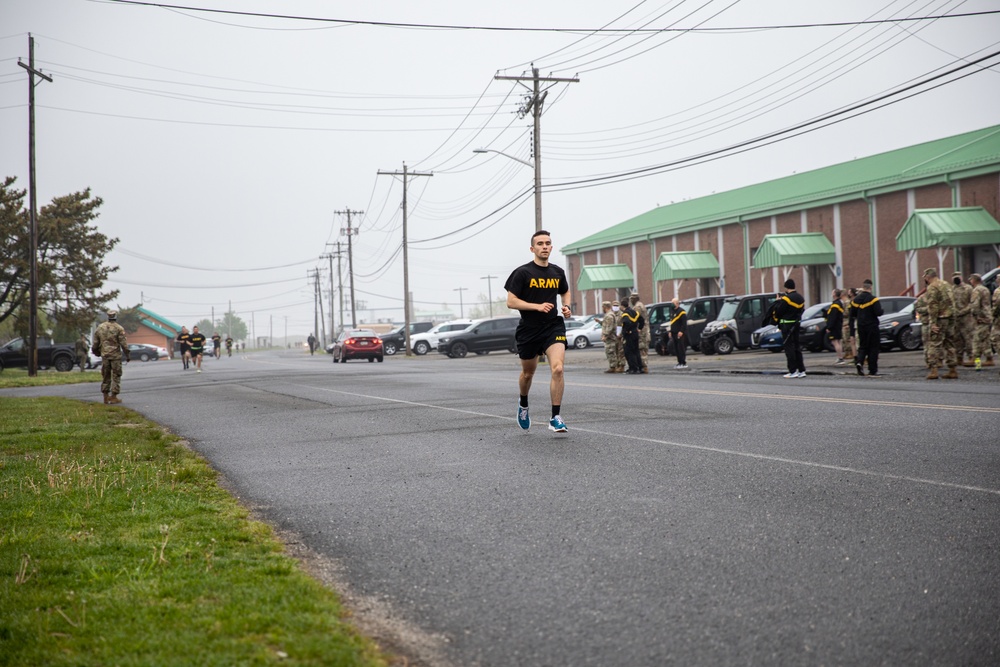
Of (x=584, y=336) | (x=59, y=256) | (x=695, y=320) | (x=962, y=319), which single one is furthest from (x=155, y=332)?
(x=962, y=319)

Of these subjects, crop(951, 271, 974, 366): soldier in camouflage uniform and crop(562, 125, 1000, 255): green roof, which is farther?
crop(562, 125, 1000, 255): green roof

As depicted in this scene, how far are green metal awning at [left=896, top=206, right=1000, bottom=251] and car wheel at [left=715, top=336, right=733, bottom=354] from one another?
905cm

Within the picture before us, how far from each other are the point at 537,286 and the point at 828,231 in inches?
1506

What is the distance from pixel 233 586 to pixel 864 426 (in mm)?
7168

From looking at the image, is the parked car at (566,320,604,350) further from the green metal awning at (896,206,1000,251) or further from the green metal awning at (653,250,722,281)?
the green metal awning at (896,206,1000,251)

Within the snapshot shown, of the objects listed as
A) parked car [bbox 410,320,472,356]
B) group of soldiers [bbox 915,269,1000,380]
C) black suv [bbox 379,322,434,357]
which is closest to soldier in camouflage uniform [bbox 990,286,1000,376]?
group of soldiers [bbox 915,269,1000,380]

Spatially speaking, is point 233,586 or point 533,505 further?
point 533,505

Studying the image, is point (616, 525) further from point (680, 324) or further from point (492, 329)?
point (492, 329)

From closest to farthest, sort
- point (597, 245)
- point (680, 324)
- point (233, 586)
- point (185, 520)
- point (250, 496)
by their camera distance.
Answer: point (233, 586)
point (185, 520)
point (250, 496)
point (680, 324)
point (597, 245)

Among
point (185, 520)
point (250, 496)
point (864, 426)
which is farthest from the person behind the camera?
point (864, 426)

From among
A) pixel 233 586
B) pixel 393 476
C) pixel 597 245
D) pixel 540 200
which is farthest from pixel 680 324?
pixel 597 245

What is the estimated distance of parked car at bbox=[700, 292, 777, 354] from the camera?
31.0 meters

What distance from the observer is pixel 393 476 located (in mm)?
7426

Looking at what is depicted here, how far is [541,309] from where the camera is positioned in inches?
376
